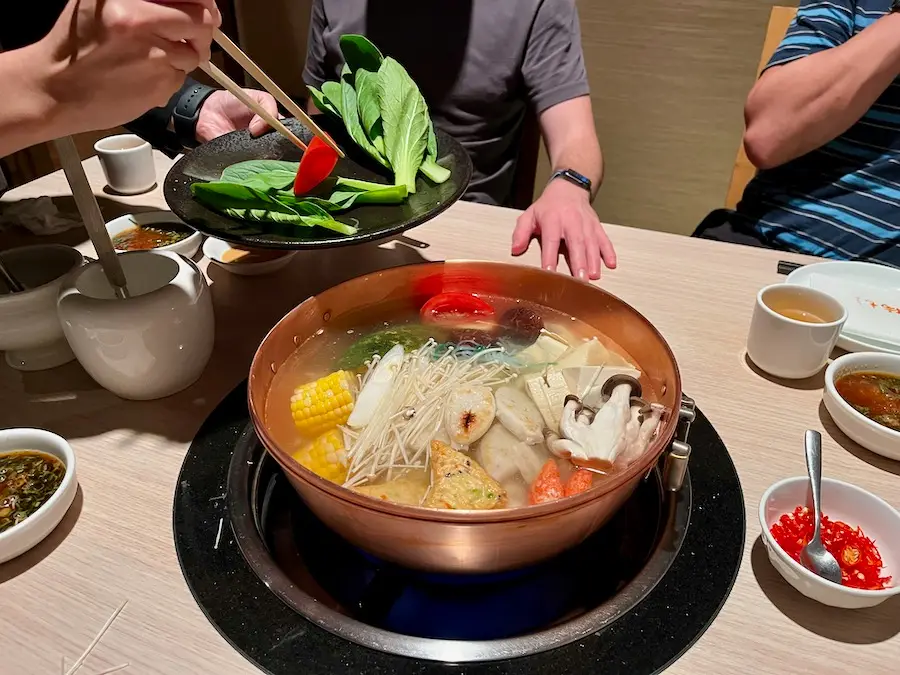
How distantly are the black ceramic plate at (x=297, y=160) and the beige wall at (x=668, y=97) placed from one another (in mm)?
1821

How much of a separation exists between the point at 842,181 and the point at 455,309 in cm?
125

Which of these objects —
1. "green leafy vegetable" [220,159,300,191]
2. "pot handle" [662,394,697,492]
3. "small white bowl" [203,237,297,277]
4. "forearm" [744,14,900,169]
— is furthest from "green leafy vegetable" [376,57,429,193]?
"forearm" [744,14,900,169]

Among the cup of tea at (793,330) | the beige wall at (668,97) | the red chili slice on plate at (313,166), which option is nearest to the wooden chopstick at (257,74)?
the red chili slice on plate at (313,166)

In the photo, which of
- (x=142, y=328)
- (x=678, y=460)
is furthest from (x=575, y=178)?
(x=142, y=328)

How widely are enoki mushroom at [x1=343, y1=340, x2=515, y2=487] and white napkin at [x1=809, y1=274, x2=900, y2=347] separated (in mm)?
684

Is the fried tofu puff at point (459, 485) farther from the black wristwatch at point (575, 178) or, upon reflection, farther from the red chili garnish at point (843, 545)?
the black wristwatch at point (575, 178)

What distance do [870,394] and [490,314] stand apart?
24.1 inches

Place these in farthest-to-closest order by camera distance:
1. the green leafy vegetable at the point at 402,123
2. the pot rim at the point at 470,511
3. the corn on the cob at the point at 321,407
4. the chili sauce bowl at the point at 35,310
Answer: the green leafy vegetable at the point at 402,123
the chili sauce bowl at the point at 35,310
the corn on the cob at the point at 321,407
the pot rim at the point at 470,511

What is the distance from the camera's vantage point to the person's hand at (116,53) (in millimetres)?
812

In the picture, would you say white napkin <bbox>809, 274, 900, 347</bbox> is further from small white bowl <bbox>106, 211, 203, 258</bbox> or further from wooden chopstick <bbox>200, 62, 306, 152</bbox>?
small white bowl <bbox>106, 211, 203, 258</bbox>

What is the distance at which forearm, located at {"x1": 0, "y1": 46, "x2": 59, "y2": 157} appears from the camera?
84 cm

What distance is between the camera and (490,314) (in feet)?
3.67

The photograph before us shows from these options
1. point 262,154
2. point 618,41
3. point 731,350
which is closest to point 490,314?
point 731,350

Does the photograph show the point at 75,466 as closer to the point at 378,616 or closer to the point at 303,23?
the point at 378,616
